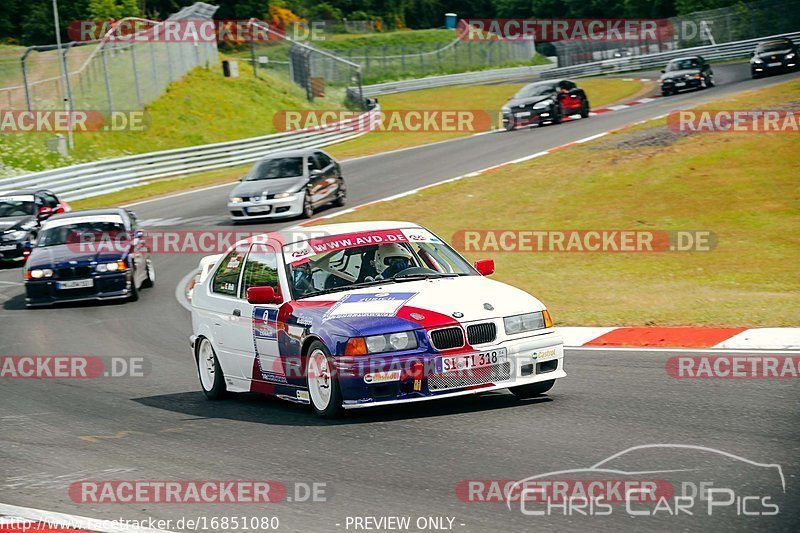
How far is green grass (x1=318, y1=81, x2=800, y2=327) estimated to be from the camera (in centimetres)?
1412

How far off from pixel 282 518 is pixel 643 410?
3.25 meters

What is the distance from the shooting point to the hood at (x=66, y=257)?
1862cm

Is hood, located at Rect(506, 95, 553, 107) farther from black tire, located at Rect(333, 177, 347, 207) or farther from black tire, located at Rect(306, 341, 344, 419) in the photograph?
black tire, located at Rect(306, 341, 344, 419)

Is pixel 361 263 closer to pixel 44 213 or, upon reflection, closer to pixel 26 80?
pixel 44 213

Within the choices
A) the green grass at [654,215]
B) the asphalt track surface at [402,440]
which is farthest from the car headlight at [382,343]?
the green grass at [654,215]

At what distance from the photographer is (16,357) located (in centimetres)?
1384

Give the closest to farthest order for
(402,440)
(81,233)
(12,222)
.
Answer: (402,440), (81,233), (12,222)

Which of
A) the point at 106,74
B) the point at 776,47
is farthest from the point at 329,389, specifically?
the point at 776,47

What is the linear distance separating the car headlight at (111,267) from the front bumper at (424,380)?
36.6 ft

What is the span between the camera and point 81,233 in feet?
64.5

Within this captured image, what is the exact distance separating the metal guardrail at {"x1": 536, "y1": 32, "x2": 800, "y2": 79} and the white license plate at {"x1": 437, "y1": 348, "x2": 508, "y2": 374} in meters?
57.0

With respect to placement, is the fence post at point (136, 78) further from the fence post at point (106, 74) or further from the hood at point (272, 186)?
the hood at point (272, 186)

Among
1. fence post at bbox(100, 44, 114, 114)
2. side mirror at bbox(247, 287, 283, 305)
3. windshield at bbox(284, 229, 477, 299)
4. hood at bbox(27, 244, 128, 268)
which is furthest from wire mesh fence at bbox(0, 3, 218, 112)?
side mirror at bbox(247, 287, 283, 305)

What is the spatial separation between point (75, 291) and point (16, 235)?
19.9 feet
